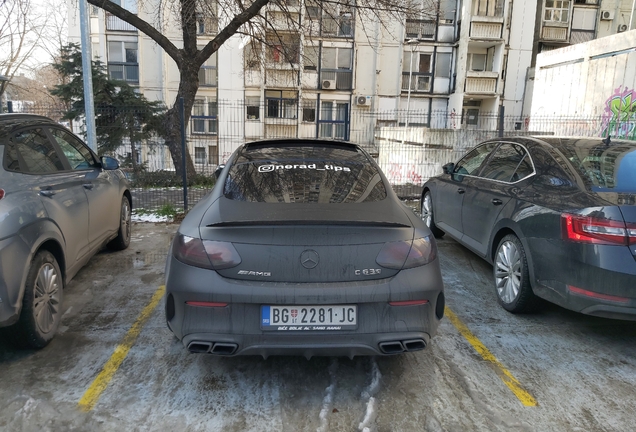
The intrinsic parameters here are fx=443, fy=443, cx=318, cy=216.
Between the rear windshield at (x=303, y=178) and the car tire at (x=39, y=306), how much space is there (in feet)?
5.08

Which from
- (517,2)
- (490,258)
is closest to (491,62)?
(517,2)

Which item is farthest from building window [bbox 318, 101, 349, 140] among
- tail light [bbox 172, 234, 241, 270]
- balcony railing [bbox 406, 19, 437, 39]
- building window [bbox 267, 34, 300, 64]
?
tail light [bbox 172, 234, 241, 270]

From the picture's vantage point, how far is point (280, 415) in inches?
107

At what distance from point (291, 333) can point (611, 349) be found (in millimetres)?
2820

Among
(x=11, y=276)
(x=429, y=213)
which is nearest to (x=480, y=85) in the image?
(x=429, y=213)

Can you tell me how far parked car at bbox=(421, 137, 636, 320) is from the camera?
324 centimetres

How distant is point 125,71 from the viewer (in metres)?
25.9

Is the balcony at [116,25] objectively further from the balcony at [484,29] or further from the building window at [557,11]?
the building window at [557,11]

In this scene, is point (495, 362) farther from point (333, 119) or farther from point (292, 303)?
point (333, 119)

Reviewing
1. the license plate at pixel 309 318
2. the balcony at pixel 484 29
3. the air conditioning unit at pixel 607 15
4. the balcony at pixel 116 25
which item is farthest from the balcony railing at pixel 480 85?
the license plate at pixel 309 318

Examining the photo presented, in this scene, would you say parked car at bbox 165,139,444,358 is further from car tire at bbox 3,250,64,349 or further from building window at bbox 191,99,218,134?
building window at bbox 191,99,218,134

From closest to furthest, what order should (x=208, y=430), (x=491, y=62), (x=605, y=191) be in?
1. (x=208, y=430)
2. (x=605, y=191)
3. (x=491, y=62)

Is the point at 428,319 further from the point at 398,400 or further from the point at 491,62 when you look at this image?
→ the point at 491,62

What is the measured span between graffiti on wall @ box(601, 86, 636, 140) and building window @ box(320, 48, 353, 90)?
1523cm
